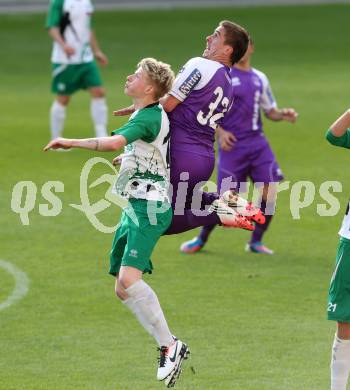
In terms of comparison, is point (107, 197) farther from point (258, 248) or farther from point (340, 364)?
point (340, 364)

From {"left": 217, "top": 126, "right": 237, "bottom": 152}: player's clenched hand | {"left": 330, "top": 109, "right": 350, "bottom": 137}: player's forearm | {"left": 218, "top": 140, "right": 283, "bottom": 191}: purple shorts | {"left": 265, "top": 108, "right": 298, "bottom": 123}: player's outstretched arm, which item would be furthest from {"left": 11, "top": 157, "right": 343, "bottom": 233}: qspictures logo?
{"left": 330, "top": 109, "right": 350, "bottom": 137}: player's forearm

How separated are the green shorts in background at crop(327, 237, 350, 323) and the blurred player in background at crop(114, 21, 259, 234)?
4.17ft

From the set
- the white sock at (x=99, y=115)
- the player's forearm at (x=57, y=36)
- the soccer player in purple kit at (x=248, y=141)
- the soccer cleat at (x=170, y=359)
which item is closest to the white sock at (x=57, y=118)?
the white sock at (x=99, y=115)

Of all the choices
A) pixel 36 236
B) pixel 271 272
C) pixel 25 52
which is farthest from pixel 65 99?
pixel 25 52

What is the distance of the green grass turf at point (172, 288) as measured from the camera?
9.43 m

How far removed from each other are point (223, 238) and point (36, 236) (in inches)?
86.9

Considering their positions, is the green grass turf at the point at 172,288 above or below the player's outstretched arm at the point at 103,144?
below

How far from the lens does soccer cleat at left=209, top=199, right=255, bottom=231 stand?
9125 mm

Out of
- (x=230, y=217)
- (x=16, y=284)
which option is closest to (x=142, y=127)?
(x=230, y=217)

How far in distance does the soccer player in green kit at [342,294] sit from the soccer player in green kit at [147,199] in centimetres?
123

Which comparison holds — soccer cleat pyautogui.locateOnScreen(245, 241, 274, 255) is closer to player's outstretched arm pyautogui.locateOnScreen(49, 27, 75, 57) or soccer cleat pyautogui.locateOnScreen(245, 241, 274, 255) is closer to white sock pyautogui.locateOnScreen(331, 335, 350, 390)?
white sock pyautogui.locateOnScreen(331, 335, 350, 390)

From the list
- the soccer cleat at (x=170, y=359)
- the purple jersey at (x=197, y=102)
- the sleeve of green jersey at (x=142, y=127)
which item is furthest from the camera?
the purple jersey at (x=197, y=102)

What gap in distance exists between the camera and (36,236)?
13.8 metres

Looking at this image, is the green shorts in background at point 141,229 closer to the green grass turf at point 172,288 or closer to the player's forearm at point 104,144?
the player's forearm at point 104,144
